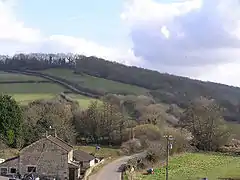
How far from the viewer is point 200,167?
6594 cm

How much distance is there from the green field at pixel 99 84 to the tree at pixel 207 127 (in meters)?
37.9

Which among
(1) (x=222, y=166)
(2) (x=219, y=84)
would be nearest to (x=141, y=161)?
(1) (x=222, y=166)

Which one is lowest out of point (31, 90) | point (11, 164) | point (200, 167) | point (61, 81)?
point (200, 167)

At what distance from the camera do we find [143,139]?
3314 inches

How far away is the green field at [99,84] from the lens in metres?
131

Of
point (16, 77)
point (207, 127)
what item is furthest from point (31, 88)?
point (207, 127)

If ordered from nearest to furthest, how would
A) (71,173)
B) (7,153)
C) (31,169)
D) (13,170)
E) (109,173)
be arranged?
1. (71,173)
2. (31,169)
3. (13,170)
4. (109,173)
5. (7,153)

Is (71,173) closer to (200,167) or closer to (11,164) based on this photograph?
(11,164)

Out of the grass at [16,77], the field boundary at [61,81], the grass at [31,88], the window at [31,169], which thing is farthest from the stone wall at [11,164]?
the grass at [16,77]

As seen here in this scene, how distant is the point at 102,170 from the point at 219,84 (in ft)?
283

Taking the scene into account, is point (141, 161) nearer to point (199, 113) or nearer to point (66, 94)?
point (199, 113)

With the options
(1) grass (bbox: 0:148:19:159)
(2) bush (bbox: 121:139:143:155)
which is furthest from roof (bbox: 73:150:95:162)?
(2) bush (bbox: 121:139:143:155)

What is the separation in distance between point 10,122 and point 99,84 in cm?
6021

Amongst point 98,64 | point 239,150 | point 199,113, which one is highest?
point 98,64
